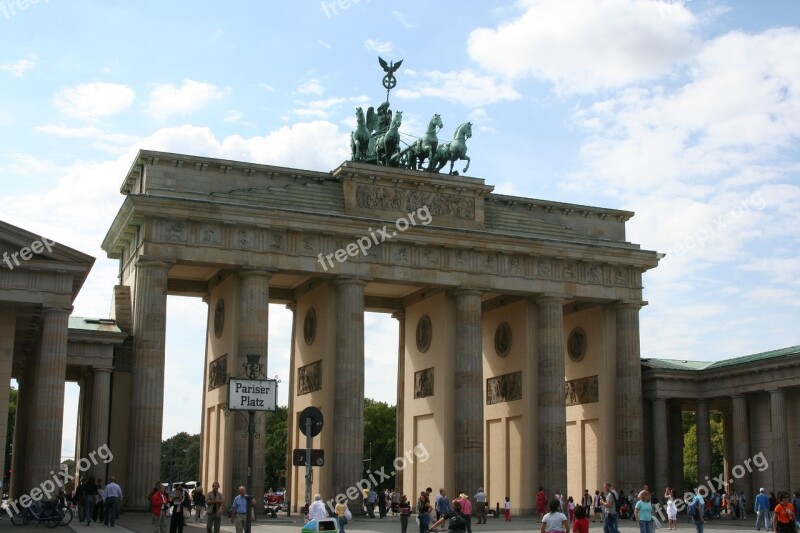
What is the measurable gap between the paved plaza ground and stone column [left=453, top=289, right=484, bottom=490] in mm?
3068

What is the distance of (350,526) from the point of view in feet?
145

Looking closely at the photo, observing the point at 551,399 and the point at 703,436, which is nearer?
the point at 551,399

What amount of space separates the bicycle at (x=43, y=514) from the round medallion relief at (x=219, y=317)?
19.6 metres

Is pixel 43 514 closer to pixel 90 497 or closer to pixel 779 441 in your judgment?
pixel 90 497

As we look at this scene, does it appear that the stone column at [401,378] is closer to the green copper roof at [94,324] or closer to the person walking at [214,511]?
the green copper roof at [94,324]

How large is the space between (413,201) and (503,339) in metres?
11.1

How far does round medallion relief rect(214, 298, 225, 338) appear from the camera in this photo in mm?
55956

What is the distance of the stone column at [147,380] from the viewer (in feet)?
159

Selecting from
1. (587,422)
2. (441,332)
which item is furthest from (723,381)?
(441,332)

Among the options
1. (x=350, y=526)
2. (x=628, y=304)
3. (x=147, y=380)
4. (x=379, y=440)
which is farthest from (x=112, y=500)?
(x=379, y=440)

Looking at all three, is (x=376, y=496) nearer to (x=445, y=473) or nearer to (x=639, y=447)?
Result: (x=445, y=473)

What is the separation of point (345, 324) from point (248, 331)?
509 cm

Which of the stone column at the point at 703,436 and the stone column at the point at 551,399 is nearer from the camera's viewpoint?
the stone column at the point at 551,399

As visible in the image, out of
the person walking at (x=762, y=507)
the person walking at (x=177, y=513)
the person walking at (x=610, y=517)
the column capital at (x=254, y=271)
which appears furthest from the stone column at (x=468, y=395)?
the person walking at (x=177, y=513)
